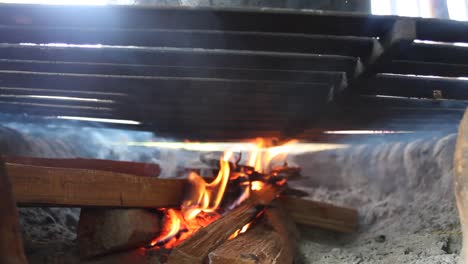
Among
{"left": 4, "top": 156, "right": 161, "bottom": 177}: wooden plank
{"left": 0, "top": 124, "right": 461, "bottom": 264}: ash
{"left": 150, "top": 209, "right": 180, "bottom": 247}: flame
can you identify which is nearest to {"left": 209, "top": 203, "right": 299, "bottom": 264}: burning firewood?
{"left": 0, "top": 124, "right": 461, "bottom": 264}: ash

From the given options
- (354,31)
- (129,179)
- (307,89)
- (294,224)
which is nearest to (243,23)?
(354,31)

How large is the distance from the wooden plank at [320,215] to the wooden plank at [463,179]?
64.0 inches

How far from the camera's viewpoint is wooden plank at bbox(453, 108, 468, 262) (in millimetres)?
1474

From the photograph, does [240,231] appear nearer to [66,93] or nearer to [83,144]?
[66,93]

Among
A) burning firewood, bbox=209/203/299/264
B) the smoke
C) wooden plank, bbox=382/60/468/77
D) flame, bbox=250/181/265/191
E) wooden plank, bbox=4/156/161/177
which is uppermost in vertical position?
wooden plank, bbox=382/60/468/77

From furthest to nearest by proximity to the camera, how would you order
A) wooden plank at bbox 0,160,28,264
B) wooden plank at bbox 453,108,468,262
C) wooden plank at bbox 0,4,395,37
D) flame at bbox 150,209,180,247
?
flame at bbox 150,209,180,247 → wooden plank at bbox 0,4,395,37 → wooden plank at bbox 453,108,468,262 → wooden plank at bbox 0,160,28,264

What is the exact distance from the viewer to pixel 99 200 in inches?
84.4

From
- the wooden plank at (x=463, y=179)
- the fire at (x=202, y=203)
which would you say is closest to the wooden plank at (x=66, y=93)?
the fire at (x=202, y=203)

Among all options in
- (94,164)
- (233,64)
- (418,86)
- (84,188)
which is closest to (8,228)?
(84,188)

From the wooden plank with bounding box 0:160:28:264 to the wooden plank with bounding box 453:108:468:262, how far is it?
1.46 meters

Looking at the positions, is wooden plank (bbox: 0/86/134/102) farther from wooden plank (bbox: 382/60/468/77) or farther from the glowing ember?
wooden plank (bbox: 382/60/468/77)

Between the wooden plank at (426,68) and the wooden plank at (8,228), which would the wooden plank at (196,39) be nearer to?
the wooden plank at (426,68)

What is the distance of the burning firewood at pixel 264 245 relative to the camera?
186 centimetres

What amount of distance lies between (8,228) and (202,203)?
5.63ft
